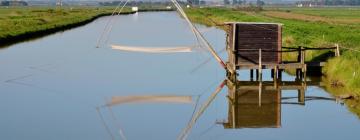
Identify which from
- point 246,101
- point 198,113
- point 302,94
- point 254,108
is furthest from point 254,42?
point 198,113

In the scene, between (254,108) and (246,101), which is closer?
(254,108)

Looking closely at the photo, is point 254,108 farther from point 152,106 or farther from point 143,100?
point 143,100

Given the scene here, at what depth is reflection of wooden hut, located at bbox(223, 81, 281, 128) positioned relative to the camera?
46.6ft

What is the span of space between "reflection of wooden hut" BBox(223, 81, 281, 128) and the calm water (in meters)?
0.02

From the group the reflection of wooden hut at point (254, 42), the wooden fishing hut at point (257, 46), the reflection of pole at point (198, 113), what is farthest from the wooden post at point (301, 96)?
the reflection of pole at point (198, 113)

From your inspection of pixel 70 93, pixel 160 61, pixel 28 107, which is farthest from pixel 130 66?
pixel 28 107

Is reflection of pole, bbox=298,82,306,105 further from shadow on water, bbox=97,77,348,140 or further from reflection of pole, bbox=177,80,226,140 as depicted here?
reflection of pole, bbox=177,80,226,140

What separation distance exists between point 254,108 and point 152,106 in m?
2.63

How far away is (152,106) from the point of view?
16.0 metres

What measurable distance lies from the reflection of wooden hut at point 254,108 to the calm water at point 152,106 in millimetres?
23

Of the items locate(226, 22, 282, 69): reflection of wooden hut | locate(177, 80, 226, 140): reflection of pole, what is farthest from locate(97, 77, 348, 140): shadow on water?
locate(226, 22, 282, 69): reflection of wooden hut

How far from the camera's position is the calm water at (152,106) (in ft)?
43.1

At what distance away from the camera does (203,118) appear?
48.4ft

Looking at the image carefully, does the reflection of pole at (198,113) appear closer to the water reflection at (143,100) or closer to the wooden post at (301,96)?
the water reflection at (143,100)
